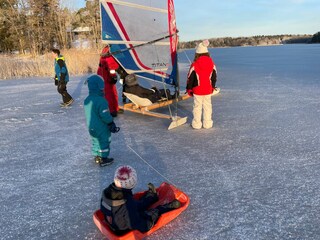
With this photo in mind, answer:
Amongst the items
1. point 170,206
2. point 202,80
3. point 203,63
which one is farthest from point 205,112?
point 170,206

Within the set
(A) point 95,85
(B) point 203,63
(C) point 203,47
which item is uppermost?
(C) point 203,47

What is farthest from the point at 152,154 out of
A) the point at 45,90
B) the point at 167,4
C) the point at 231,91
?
the point at 45,90

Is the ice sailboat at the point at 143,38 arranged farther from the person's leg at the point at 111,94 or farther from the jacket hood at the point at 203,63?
the jacket hood at the point at 203,63

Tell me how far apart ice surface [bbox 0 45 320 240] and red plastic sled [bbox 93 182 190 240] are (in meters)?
0.08

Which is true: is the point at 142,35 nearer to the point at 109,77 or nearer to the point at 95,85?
the point at 109,77

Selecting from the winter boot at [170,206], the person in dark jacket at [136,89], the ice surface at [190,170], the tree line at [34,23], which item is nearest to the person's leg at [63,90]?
the ice surface at [190,170]

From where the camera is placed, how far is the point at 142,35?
5883 mm

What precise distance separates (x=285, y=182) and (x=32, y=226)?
224 centimetres

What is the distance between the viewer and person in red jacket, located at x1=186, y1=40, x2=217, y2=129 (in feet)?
15.0

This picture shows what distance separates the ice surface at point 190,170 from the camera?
7.28 feet

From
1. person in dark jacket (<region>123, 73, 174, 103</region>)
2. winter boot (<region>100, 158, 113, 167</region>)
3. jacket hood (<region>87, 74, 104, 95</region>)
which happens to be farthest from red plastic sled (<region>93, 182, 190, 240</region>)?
person in dark jacket (<region>123, 73, 174, 103</region>)

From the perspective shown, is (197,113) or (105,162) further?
(197,113)

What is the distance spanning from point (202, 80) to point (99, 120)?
77.2 inches

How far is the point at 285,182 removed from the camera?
2.78 meters
